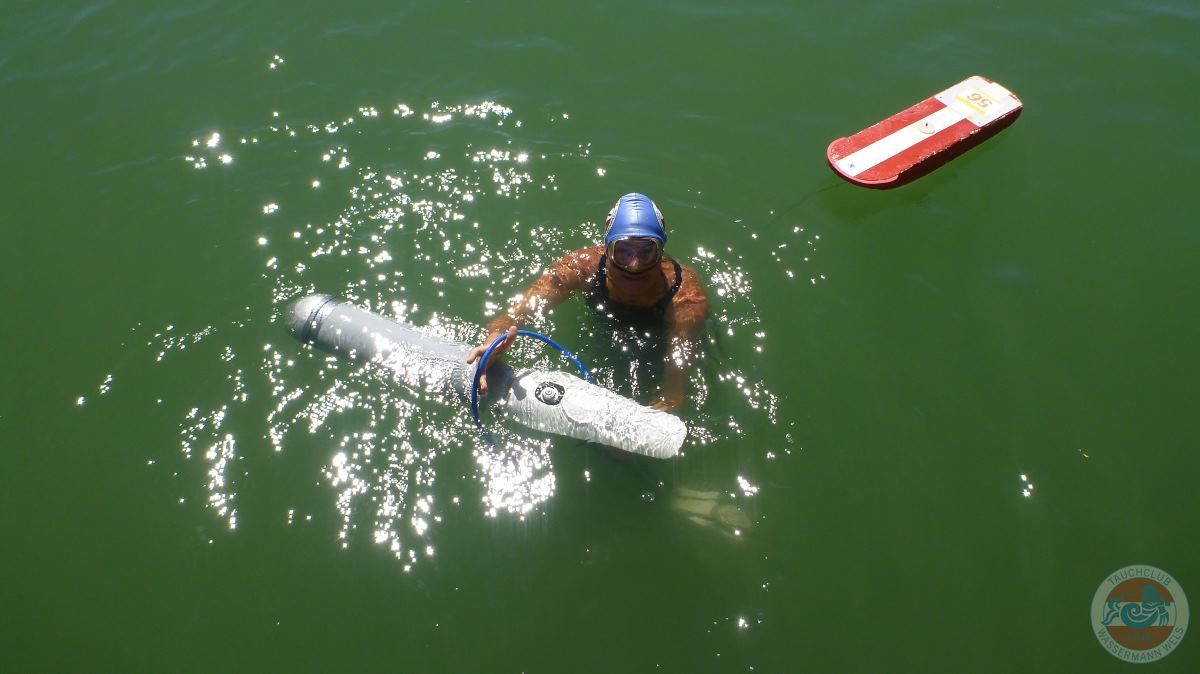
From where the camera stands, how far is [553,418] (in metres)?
4.70

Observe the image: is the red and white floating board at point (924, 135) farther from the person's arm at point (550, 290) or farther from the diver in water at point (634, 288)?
the person's arm at point (550, 290)

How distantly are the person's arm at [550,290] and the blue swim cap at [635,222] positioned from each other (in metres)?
0.65

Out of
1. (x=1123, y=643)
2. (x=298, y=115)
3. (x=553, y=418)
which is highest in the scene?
(x=298, y=115)

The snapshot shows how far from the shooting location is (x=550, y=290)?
5402 millimetres

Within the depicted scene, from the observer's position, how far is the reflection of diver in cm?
467

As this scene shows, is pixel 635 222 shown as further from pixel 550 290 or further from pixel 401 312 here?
pixel 401 312

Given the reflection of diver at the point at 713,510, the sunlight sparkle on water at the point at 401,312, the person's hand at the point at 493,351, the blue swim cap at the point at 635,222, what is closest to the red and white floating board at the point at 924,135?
the sunlight sparkle on water at the point at 401,312

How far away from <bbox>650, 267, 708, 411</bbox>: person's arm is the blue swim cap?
1.98 ft

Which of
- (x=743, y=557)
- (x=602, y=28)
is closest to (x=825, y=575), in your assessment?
(x=743, y=557)

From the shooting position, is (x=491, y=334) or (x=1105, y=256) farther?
(x=1105, y=256)

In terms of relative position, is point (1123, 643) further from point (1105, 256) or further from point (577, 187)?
point (577, 187)

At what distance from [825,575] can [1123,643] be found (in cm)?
169

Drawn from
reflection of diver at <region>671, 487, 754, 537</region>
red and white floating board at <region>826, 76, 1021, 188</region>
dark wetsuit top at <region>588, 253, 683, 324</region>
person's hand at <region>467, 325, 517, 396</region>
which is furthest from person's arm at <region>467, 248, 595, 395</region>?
red and white floating board at <region>826, 76, 1021, 188</region>

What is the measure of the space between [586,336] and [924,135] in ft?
11.9
